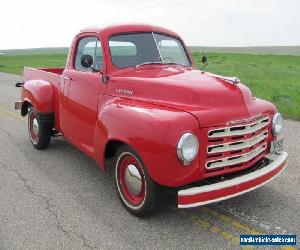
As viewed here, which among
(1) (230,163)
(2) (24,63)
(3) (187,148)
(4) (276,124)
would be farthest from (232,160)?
(2) (24,63)

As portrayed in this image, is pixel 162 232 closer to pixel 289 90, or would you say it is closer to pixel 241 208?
pixel 241 208

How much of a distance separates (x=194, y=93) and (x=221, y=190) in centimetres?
105

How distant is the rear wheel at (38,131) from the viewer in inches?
257

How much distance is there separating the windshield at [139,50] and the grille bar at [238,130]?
5.17 ft

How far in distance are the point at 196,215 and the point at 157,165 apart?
94cm

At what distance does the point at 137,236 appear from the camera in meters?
3.86

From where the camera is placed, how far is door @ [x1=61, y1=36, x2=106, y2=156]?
498 cm

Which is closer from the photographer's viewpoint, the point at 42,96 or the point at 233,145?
the point at 233,145

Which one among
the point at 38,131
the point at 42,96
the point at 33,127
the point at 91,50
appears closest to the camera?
the point at 91,50

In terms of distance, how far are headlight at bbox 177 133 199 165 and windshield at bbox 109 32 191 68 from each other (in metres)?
1.72

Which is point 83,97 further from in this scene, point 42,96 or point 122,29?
point 42,96

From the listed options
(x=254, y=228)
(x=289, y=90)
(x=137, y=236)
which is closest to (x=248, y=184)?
(x=254, y=228)

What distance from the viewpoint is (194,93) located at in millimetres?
4176

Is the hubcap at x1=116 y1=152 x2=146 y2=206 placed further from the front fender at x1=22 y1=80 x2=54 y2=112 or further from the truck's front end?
the front fender at x1=22 y1=80 x2=54 y2=112
